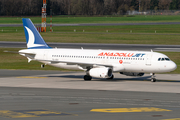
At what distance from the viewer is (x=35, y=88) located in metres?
40.1

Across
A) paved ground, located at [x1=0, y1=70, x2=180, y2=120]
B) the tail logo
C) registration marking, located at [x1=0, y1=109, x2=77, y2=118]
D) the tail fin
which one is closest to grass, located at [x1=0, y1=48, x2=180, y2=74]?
the tail logo

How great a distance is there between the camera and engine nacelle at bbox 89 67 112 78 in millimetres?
44781

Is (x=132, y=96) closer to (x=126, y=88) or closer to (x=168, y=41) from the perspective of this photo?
(x=126, y=88)

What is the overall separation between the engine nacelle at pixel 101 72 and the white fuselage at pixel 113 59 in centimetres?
138

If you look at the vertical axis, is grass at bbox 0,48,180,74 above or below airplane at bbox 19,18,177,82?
below

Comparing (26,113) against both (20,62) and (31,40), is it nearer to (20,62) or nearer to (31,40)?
(31,40)

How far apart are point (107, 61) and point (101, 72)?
285 centimetres

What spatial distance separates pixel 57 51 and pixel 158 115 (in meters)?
27.0

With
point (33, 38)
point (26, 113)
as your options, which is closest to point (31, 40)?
A: point (33, 38)

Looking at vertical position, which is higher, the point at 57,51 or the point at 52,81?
the point at 57,51

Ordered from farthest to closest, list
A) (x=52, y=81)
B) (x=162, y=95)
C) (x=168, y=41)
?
(x=168, y=41), (x=52, y=81), (x=162, y=95)

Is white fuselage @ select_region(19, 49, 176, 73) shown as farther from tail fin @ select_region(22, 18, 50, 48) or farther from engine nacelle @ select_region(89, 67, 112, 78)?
tail fin @ select_region(22, 18, 50, 48)

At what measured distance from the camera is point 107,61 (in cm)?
4731

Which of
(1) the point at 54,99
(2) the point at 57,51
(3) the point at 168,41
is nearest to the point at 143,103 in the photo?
(1) the point at 54,99
